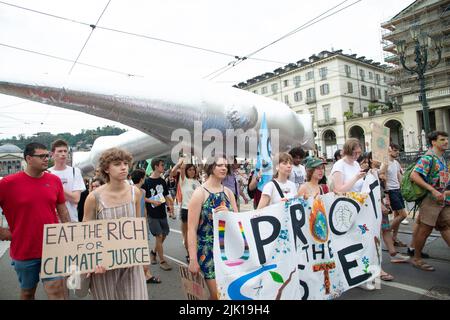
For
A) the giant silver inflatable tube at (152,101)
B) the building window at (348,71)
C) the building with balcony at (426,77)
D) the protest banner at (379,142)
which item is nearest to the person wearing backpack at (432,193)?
the protest banner at (379,142)

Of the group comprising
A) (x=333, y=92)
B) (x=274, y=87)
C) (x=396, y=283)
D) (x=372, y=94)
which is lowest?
(x=396, y=283)

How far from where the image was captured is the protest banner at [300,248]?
2.73 meters

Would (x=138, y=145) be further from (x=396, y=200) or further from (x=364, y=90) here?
(x=364, y=90)

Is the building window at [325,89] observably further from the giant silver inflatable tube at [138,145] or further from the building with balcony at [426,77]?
the giant silver inflatable tube at [138,145]

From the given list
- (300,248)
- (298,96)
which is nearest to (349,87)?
(298,96)

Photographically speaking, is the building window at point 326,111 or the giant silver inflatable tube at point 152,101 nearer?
the giant silver inflatable tube at point 152,101

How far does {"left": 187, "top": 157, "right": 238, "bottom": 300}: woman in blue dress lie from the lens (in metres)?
2.75

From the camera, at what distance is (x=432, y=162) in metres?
4.12

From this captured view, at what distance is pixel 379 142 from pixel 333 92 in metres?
47.6

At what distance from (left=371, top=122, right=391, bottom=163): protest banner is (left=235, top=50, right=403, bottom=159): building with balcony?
40.7 meters

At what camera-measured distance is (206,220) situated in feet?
9.32

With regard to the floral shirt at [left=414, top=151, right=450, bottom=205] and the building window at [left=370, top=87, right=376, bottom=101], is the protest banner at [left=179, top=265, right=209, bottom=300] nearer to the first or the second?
the floral shirt at [left=414, top=151, right=450, bottom=205]

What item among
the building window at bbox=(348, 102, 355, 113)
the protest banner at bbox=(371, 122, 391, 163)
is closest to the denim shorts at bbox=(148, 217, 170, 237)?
the protest banner at bbox=(371, 122, 391, 163)

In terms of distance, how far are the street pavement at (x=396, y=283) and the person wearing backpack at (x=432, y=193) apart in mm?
271
